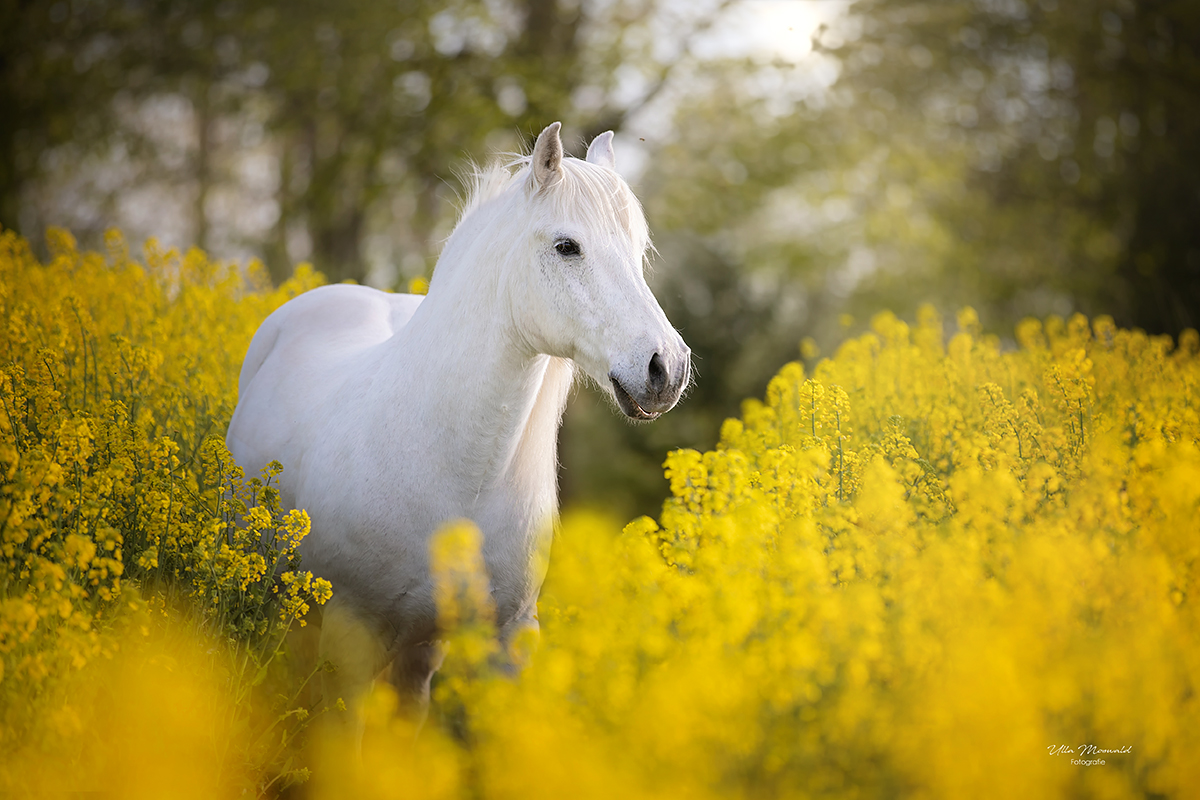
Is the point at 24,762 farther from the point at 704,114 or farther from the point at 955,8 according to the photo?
the point at 955,8

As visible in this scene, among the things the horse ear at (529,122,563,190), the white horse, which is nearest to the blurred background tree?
the white horse

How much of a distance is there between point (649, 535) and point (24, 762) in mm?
1696

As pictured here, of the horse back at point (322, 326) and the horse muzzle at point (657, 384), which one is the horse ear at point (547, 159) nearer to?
the horse muzzle at point (657, 384)

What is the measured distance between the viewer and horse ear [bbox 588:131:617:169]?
2.93 meters

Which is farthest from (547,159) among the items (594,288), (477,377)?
(477,377)

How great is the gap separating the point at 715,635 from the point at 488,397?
45.2 inches

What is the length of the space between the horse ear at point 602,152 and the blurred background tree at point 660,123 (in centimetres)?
506

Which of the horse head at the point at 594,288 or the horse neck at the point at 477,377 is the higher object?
the horse head at the point at 594,288

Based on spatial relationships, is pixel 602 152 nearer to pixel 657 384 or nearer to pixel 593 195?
pixel 593 195

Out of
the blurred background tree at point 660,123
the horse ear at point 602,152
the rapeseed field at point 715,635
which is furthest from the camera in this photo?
the blurred background tree at point 660,123

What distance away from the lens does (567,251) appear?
251cm

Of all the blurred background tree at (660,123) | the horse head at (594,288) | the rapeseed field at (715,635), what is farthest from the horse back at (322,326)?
the blurred background tree at (660,123)

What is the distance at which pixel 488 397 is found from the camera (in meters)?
2.63

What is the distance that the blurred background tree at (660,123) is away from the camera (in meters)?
9.24
